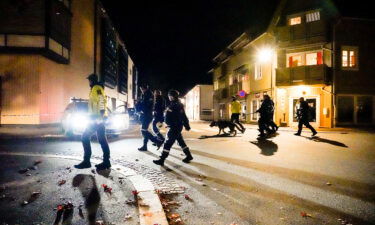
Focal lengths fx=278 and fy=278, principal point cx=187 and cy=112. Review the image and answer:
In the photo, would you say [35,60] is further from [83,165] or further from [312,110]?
[312,110]

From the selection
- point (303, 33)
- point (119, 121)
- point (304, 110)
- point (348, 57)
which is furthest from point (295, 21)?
point (119, 121)

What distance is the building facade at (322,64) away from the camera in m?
21.8

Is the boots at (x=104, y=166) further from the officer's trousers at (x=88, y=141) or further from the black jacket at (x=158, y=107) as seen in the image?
the black jacket at (x=158, y=107)

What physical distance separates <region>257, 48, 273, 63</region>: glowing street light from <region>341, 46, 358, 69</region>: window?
5.66 meters

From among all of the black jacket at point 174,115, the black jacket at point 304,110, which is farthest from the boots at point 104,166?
the black jacket at point 304,110

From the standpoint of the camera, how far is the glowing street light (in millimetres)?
24844

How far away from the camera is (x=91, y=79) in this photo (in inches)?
244

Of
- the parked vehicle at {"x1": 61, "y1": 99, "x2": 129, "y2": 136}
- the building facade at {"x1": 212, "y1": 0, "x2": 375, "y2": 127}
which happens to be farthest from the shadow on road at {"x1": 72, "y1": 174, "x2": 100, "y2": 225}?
the building facade at {"x1": 212, "y1": 0, "x2": 375, "y2": 127}

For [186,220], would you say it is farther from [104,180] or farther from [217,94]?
[217,94]

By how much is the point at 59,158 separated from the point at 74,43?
20085 mm

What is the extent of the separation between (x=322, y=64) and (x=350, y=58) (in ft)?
8.43

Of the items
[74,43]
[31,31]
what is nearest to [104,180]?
[31,31]

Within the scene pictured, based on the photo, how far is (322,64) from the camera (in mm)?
21641

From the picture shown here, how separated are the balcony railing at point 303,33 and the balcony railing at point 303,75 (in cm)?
224
